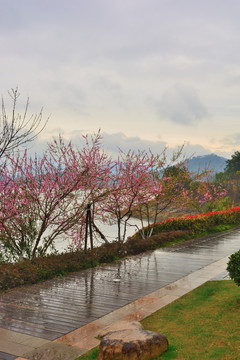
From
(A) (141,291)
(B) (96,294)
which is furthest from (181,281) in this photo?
(B) (96,294)

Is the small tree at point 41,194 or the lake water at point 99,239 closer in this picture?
the small tree at point 41,194

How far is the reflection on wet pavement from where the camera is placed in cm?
611

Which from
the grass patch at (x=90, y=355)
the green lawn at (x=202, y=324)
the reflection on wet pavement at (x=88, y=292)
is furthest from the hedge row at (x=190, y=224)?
the grass patch at (x=90, y=355)

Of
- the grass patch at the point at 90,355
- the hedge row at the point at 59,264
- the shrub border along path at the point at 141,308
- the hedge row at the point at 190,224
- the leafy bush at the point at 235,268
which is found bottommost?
the grass patch at the point at 90,355

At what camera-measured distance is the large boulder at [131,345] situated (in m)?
4.43

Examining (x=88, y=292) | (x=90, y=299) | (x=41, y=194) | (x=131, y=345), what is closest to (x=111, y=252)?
(x=41, y=194)

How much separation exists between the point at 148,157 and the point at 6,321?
9.55 metres

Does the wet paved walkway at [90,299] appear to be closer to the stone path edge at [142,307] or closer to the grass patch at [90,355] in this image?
the stone path edge at [142,307]

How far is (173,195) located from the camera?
17.2m

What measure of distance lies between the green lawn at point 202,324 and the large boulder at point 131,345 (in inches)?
5.9

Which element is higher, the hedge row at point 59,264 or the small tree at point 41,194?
the small tree at point 41,194

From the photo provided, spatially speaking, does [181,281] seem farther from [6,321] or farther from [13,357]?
[13,357]

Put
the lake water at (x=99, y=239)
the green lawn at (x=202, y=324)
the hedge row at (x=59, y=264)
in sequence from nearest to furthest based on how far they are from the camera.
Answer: the green lawn at (x=202, y=324) → the hedge row at (x=59, y=264) → the lake water at (x=99, y=239)

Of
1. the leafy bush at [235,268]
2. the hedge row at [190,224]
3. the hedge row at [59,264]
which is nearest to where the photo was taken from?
the leafy bush at [235,268]
